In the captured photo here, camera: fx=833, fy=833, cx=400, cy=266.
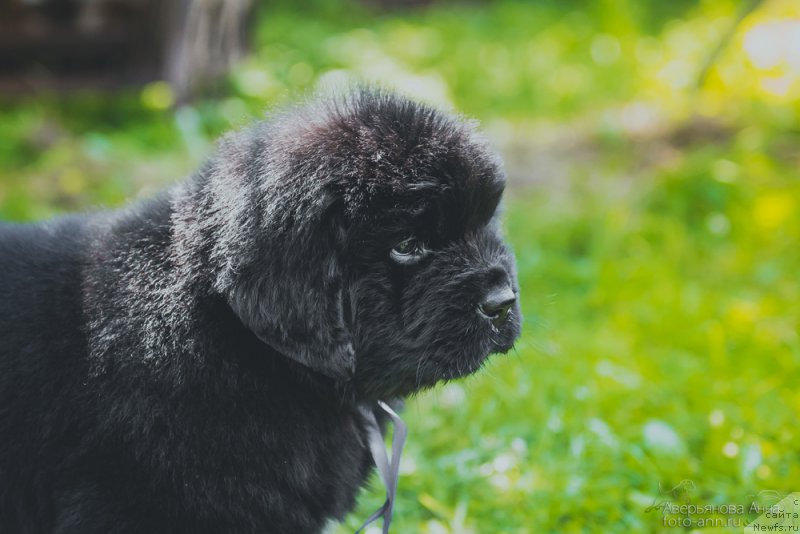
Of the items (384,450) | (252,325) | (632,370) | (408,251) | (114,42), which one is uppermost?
(408,251)

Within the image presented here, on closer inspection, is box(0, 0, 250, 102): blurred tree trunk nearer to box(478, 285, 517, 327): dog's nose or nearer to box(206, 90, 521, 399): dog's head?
box(206, 90, 521, 399): dog's head

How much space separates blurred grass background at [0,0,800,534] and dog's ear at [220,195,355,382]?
2.98 ft

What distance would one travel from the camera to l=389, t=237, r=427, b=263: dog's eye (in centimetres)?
254

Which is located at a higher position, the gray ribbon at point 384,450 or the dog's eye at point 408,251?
the dog's eye at point 408,251

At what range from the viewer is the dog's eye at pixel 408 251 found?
254 cm

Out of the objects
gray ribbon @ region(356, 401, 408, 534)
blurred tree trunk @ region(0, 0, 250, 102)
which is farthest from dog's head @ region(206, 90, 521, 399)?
blurred tree trunk @ region(0, 0, 250, 102)

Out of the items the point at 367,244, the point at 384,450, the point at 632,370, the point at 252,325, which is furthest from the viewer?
the point at 632,370

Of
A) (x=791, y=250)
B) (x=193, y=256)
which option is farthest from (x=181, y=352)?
(x=791, y=250)

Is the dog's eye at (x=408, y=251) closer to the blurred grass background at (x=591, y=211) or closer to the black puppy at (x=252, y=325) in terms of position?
the black puppy at (x=252, y=325)

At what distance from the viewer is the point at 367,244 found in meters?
2.52

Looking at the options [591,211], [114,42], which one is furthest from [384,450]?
[114,42]

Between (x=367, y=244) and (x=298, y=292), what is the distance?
0.27m

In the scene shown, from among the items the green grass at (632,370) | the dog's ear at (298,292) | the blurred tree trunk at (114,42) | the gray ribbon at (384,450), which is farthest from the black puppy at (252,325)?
the blurred tree trunk at (114,42)

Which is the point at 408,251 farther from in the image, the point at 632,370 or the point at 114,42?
the point at 114,42
